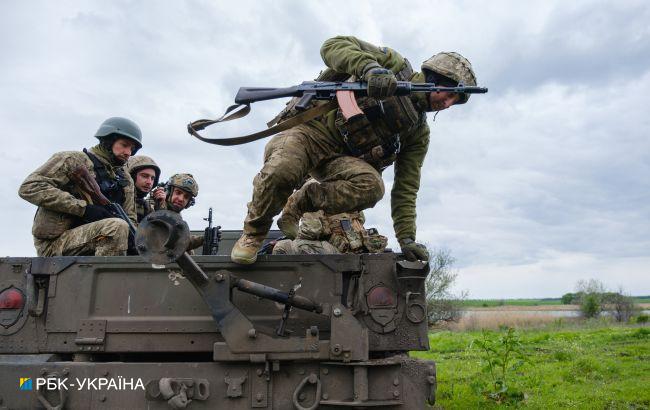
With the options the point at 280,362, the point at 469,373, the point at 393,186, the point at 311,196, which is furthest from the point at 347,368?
the point at 469,373

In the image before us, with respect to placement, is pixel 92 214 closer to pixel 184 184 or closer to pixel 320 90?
pixel 184 184

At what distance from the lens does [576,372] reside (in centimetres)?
838

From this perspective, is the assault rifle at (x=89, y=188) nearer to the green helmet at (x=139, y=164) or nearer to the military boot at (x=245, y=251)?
the military boot at (x=245, y=251)

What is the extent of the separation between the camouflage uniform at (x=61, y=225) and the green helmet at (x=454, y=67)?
263 cm

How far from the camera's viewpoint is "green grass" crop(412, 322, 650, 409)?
6.46m

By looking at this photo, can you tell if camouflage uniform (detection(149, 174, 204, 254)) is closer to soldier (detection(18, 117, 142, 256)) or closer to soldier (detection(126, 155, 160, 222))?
soldier (detection(126, 155, 160, 222))

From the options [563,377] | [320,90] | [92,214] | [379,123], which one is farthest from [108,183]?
[563,377]

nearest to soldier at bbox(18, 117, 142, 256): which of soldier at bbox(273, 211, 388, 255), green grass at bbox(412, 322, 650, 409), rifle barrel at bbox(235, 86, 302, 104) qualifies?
rifle barrel at bbox(235, 86, 302, 104)

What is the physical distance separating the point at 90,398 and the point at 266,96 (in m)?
2.27

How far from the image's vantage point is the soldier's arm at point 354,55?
3996 millimetres

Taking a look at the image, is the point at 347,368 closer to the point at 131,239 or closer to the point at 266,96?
the point at 266,96

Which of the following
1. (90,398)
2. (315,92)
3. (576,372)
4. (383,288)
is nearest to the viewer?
(90,398)

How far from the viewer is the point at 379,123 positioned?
4406 millimetres

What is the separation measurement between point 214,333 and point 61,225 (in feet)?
5.52
